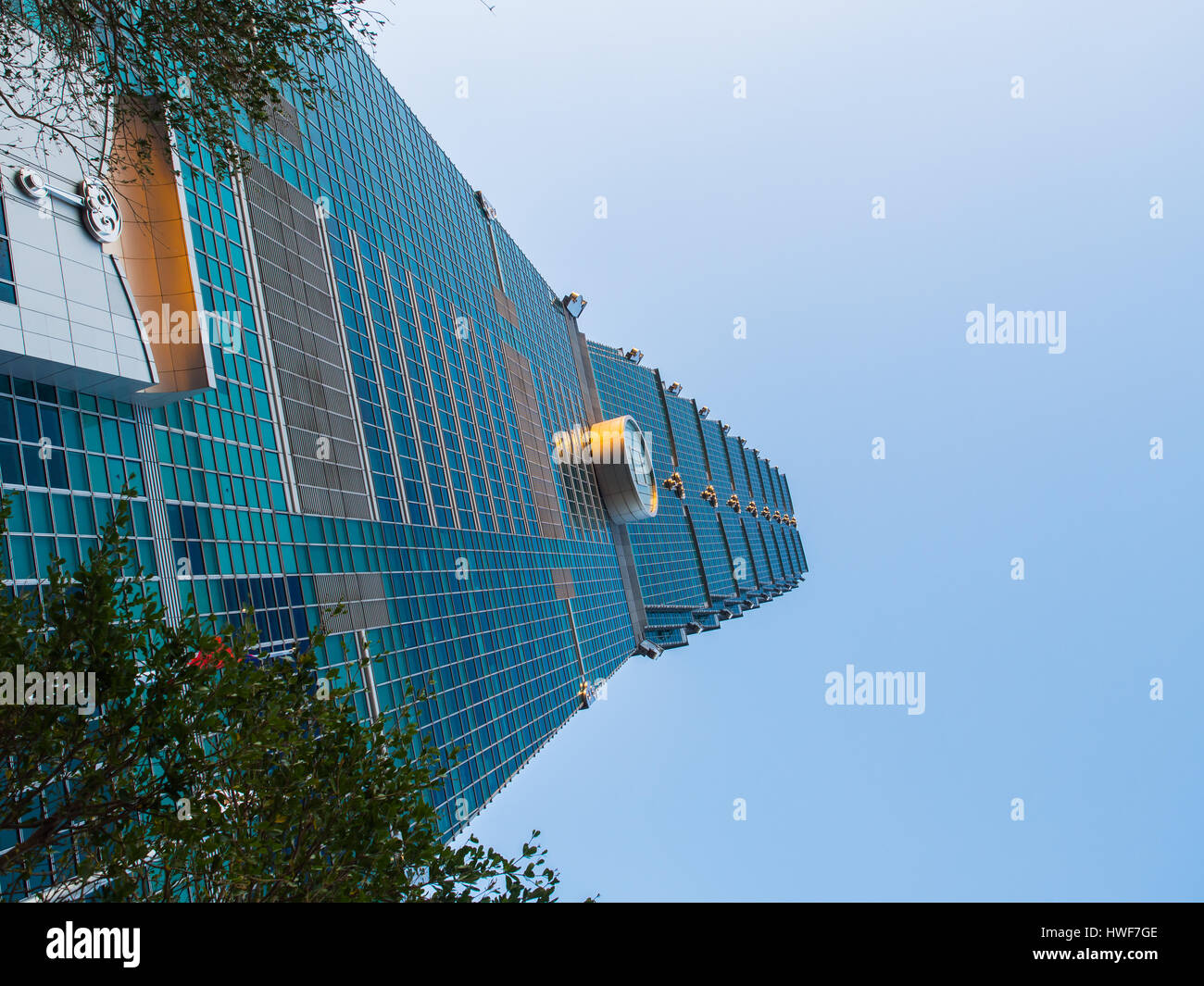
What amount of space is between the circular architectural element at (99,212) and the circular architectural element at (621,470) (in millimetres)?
66699

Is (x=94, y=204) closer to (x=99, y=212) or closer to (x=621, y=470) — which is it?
(x=99, y=212)

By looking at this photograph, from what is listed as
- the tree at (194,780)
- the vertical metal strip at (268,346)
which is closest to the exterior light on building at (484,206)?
the vertical metal strip at (268,346)

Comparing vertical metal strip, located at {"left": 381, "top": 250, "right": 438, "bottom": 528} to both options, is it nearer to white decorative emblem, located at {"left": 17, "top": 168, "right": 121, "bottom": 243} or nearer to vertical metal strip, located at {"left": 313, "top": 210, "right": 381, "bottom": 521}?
vertical metal strip, located at {"left": 313, "top": 210, "right": 381, "bottom": 521}

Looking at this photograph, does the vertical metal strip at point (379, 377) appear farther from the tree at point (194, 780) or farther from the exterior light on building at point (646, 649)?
the exterior light on building at point (646, 649)

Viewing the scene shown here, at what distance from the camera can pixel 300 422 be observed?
35875 mm

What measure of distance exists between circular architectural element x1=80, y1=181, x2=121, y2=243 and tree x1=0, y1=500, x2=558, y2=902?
14365 millimetres

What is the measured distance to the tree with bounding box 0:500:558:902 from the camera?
12.0m

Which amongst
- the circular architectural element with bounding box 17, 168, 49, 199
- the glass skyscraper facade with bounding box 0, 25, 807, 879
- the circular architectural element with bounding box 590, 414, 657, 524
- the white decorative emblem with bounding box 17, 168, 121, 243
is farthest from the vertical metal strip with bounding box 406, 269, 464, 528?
the circular architectural element with bounding box 590, 414, 657, 524

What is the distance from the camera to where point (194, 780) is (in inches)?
503

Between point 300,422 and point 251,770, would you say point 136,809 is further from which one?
point 300,422

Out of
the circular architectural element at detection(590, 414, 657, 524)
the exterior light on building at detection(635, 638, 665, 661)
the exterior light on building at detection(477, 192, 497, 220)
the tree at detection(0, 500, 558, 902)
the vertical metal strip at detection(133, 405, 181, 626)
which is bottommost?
the exterior light on building at detection(635, 638, 665, 661)

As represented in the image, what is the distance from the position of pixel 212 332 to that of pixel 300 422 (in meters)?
6.52

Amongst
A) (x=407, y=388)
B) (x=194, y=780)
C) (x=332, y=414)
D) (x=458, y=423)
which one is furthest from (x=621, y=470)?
(x=194, y=780)
